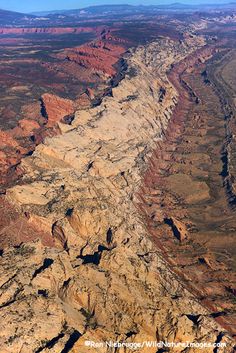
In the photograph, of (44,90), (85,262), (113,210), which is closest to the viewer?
(85,262)

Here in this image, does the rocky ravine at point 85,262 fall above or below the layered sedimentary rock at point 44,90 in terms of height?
below

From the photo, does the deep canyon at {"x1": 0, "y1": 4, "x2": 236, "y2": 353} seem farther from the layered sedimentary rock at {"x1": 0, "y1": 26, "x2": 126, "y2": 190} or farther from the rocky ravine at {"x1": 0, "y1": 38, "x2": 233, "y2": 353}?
the layered sedimentary rock at {"x1": 0, "y1": 26, "x2": 126, "y2": 190}

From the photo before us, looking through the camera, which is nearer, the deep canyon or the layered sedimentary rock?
the deep canyon

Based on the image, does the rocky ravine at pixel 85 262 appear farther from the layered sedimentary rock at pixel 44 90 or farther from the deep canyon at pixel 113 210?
the layered sedimentary rock at pixel 44 90

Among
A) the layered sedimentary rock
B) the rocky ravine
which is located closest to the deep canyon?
the rocky ravine

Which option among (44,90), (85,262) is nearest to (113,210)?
(85,262)

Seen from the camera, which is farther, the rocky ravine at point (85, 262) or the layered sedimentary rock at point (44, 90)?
the layered sedimentary rock at point (44, 90)

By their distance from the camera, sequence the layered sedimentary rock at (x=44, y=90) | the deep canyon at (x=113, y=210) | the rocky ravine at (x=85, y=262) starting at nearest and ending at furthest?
the rocky ravine at (x=85, y=262)
the deep canyon at (x=113, y=210)
the layered sedimentary rock at (x=44, y=90)

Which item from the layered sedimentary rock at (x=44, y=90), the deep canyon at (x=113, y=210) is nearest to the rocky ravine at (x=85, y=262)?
the deep canyon at (x=113, y=210)

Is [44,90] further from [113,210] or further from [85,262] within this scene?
[85,262]
